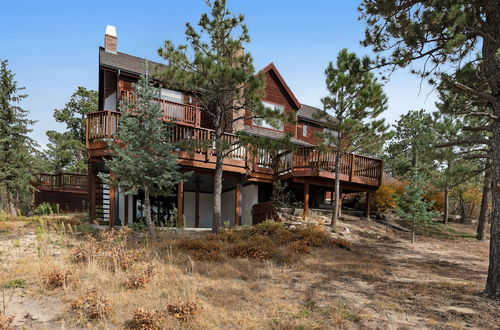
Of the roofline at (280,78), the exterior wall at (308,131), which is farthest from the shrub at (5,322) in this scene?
the exterior wall at (308,131)

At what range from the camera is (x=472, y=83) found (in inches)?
347

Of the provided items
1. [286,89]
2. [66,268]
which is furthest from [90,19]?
[286,89]

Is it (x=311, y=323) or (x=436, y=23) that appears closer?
(x=311, y=323)

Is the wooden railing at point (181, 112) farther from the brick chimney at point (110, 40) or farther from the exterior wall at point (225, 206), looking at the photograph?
the brick chimney at point (110, 40)

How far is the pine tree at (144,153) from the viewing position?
37.0 feet

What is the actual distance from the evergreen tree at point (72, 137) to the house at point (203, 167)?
14.0 meters

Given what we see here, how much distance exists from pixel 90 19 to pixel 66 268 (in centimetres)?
572

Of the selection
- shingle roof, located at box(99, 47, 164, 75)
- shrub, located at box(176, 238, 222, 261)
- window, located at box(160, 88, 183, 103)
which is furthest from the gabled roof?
shrub, located at box(176, 238, 222, 261)

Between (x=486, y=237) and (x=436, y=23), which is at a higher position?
(x=436, y=23)

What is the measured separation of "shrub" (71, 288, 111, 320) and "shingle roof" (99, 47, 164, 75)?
1277cm

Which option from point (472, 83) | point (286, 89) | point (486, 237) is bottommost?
point (486, 237)

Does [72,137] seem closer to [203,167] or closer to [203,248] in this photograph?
[203,167]

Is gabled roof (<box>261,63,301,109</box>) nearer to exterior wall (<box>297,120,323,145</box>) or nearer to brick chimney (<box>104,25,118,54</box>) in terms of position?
exterior wall (<box>297,120,323,145</box>)

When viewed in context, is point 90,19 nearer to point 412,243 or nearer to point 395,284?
point 395,284
